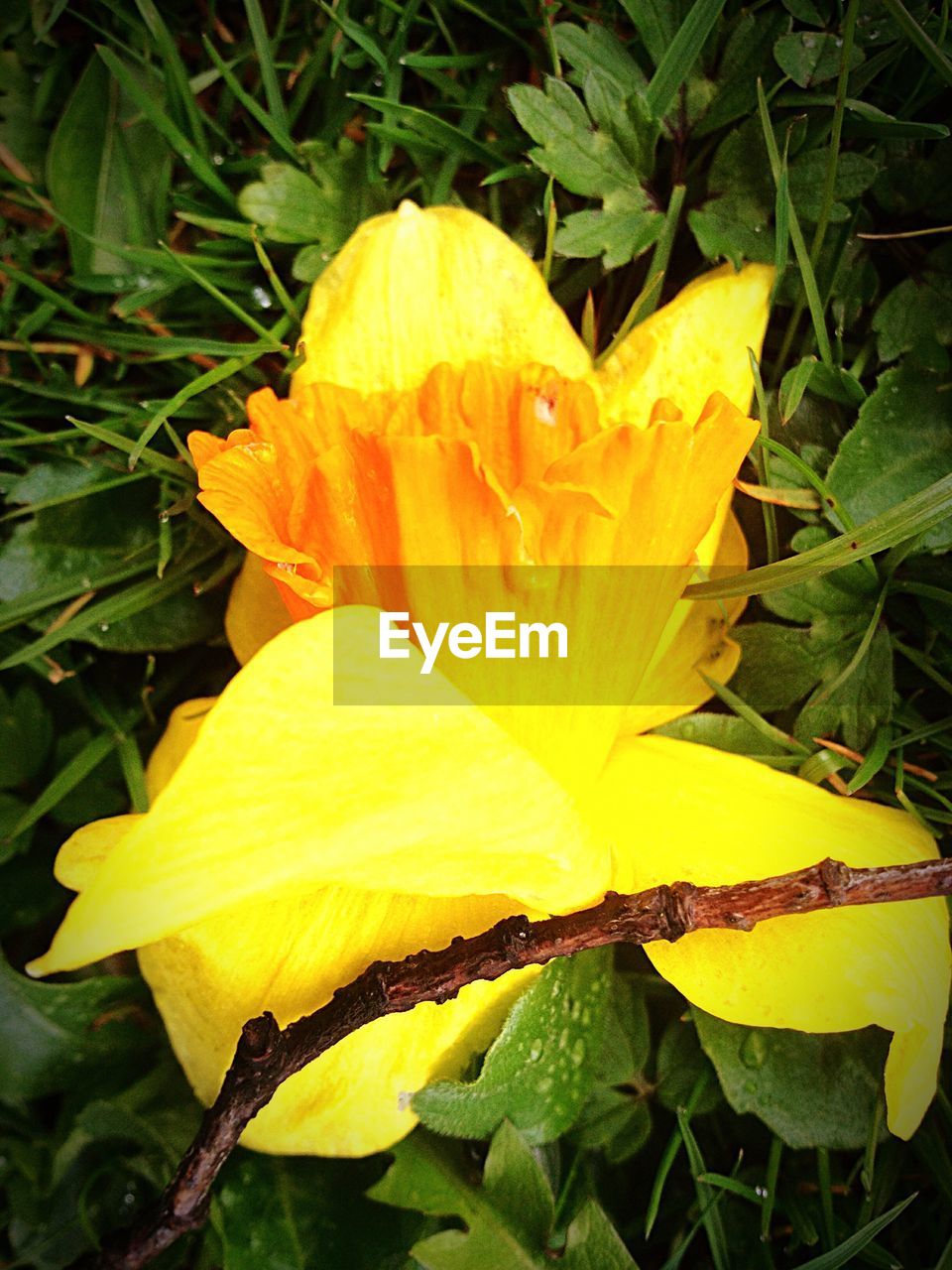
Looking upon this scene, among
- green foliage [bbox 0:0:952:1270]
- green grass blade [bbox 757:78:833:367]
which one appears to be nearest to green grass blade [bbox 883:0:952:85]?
green foliage [bbox 0:0:952:1270]

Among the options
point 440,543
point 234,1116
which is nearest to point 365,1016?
point 234,1116

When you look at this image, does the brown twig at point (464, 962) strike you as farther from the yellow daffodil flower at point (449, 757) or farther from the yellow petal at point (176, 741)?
the yellow petal at point (176, 741)

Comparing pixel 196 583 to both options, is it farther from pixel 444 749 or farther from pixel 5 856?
pixel 444 749

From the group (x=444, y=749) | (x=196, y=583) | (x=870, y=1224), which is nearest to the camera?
(x=444, y=749)

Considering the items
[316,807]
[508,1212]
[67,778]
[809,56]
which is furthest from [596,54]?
[508,1212]

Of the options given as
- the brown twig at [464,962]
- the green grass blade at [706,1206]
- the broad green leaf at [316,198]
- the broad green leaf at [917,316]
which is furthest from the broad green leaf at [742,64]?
the green grass blade at [706,1206]
